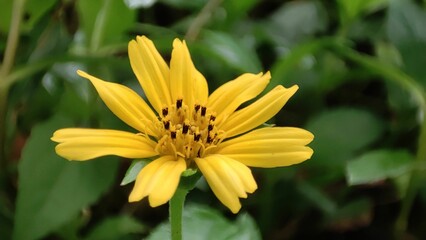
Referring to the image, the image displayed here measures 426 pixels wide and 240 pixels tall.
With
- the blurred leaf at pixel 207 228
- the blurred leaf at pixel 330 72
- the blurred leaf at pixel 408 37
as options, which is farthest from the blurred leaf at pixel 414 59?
the blurred leaf at pixel 207 228

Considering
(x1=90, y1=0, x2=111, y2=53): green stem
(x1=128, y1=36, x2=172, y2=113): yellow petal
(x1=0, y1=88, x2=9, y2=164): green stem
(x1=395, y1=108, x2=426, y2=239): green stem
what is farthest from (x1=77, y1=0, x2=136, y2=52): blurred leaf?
(x1=395, y1=108, x2=426, y2=239): green stem

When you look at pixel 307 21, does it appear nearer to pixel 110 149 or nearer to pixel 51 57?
pixel 51 57

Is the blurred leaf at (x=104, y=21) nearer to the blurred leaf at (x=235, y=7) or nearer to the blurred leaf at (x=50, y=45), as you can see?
the blurred leaf at (x=50, y=45)

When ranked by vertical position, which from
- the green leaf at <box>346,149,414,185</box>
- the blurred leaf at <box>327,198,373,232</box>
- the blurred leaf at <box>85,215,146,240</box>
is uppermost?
the green leaf at <box>346,149,414,185</box>

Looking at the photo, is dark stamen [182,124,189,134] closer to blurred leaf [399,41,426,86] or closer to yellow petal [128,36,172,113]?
yellow petal [128,36,172,113]

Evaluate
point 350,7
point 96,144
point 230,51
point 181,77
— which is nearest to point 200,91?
point 181,77

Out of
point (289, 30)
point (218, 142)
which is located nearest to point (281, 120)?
point (289, 30)
